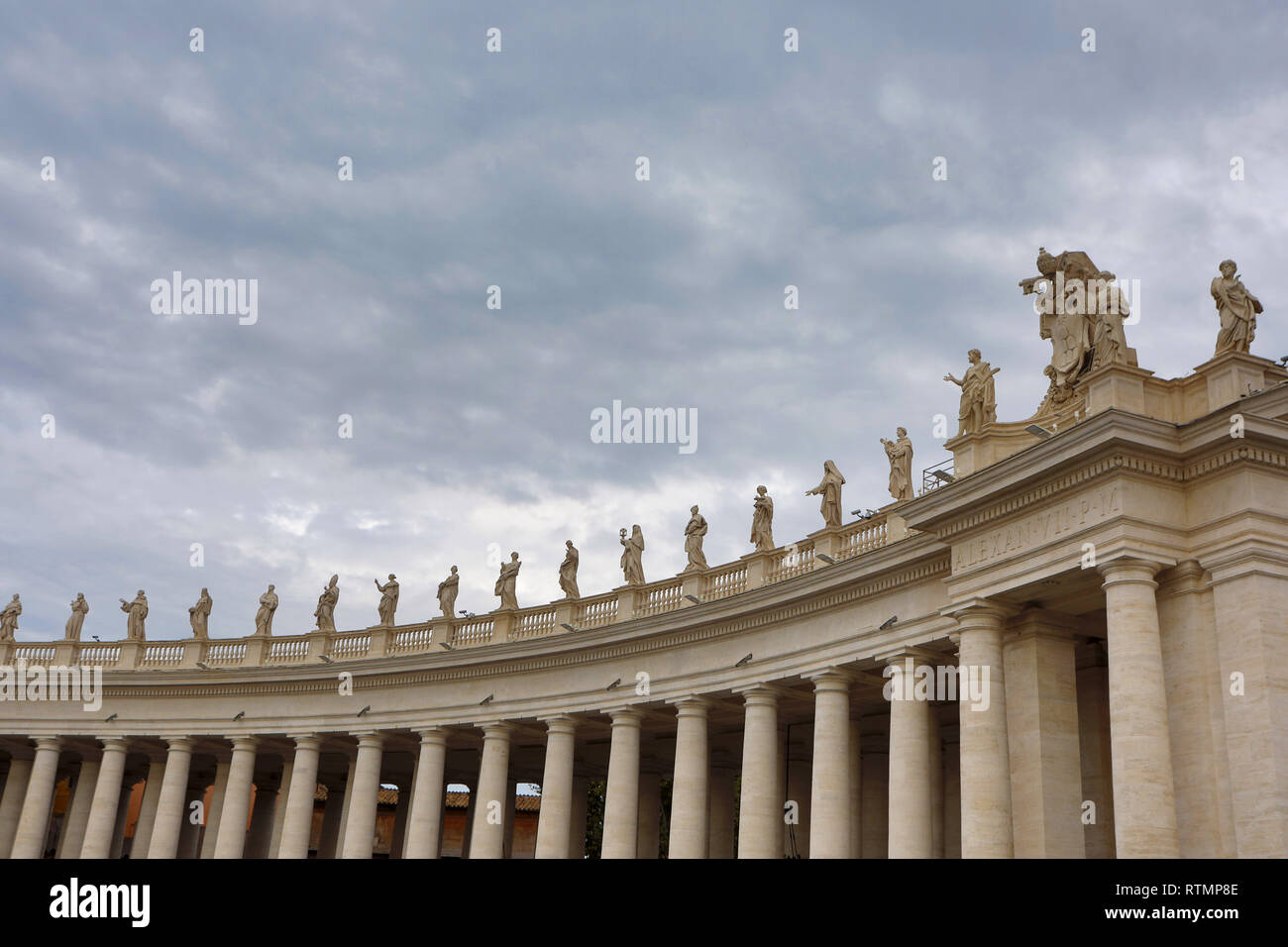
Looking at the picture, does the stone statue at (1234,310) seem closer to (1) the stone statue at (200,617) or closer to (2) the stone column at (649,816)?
(2) the stone column at (649,816)

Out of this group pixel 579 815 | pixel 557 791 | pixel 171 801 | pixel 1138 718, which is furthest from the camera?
pixel 171 801

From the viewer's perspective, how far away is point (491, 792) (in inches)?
2452

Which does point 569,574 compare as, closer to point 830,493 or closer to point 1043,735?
point 830,493

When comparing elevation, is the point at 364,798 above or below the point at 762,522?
below

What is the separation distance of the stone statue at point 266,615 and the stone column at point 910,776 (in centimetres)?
4716

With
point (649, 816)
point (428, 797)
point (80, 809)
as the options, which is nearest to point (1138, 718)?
point (428, 797)

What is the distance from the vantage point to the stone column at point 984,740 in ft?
121

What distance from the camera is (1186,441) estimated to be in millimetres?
34438

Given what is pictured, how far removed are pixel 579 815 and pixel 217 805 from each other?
2342 cm

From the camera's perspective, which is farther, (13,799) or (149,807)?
(13,799)

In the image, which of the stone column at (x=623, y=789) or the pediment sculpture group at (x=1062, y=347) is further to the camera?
the stone column at (x=623, y=789)

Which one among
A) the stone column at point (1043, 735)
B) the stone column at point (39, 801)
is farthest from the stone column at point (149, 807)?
the stone column at point (1043, 735)
